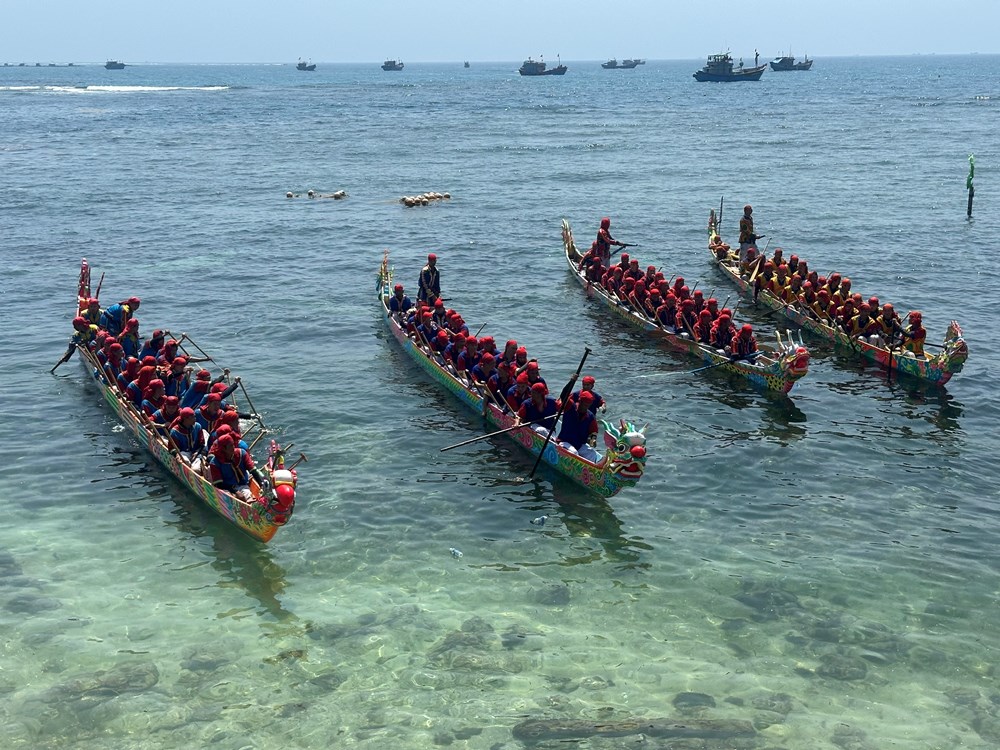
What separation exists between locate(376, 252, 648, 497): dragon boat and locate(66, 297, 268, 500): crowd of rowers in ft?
17.2

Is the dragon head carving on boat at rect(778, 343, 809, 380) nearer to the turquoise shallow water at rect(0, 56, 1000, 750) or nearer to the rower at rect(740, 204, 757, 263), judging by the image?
the turquoise shallow water at rect(0, 56, 1000, 750)

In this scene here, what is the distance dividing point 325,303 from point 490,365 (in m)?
13.4

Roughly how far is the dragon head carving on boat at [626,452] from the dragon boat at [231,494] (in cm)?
596

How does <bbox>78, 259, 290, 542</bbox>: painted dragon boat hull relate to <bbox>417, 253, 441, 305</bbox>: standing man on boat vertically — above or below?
below

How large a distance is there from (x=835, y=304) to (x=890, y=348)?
2.91 meters

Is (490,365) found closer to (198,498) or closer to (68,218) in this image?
(198,498)

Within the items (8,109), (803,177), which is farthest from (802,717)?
(8,109)

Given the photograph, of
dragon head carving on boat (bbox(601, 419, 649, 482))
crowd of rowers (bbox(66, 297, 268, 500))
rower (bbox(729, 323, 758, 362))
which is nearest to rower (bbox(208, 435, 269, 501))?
crowd of rowers (bbox(66, 297, 268, 500))

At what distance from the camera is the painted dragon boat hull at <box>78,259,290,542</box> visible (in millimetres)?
18406

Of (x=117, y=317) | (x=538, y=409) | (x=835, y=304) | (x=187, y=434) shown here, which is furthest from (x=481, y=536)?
(x=835, y=304)

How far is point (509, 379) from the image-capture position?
79.4 ft

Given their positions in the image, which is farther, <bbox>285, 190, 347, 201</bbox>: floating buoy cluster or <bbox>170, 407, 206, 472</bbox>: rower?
<bbox>285, 190, 347, 201</bbox>: floating buoy cluster

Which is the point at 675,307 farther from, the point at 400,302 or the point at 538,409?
the point at 538,409

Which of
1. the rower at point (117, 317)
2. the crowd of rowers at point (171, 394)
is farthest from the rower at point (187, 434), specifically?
the rower at point (117, 317)
